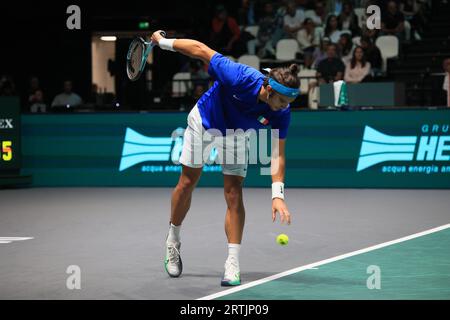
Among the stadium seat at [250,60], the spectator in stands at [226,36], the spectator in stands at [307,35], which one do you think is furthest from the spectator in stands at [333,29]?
the spectator in stands at [226,36]

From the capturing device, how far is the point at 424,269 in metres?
8.01

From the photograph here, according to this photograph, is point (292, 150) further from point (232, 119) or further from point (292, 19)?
point (232, 119)

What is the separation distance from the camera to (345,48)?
18.9m

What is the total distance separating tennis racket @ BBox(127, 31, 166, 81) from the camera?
8.43 metres

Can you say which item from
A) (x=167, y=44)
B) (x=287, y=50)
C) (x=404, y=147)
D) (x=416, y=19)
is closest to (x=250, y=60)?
(x=287, y=50)

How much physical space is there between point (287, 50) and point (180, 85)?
2554mm

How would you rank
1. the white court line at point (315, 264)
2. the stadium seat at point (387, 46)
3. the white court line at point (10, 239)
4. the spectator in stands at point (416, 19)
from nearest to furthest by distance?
the white court line at point (315, 264)
the white court line at point (10, 239)
the stadium seat at point (387, 46)
the spectator in stands at point (416, 19)

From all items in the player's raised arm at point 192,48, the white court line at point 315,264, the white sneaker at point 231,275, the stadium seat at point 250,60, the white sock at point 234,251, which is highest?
the player's raised arm at point 192,48

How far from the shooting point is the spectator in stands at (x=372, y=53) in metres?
18.3

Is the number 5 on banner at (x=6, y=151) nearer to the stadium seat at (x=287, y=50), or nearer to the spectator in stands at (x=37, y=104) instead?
the spectator in stands at (x=37, y=104)

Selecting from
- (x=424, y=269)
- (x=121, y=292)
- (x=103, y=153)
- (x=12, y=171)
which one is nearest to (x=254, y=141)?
(x=103, y=153)

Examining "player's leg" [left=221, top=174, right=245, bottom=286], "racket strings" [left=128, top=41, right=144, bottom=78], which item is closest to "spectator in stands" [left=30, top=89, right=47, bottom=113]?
"racket strings" [left=128, top=41, right=144, bottom=78]

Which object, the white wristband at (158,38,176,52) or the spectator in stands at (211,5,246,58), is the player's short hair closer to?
the white wristband at (158,38,176,52)

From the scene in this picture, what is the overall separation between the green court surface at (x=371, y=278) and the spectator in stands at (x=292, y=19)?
12492 mm
